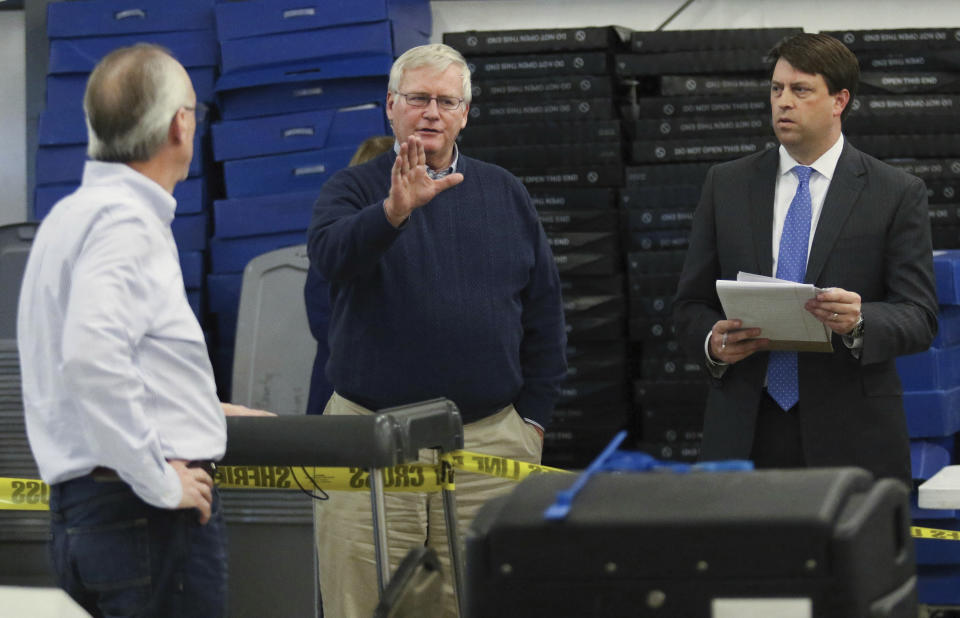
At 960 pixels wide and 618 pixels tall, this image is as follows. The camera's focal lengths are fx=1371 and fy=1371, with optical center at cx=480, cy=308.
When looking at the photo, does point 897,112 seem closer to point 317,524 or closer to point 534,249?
point 534,249

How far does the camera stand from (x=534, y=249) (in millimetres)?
3059

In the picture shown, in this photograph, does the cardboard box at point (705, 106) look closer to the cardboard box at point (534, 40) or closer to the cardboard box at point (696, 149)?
the cardboard box at point (696, 149)

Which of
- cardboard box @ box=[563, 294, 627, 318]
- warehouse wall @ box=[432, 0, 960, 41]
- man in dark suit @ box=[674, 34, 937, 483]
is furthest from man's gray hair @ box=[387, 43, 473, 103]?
warehouse wall @ box=[432, 0, 960, 41]

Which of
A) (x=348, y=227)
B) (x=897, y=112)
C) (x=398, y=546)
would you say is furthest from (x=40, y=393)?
(x=897, y=112)

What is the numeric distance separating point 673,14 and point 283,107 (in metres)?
1.50

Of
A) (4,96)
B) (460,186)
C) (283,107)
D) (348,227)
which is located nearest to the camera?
(348,227)

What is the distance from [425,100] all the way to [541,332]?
582mm

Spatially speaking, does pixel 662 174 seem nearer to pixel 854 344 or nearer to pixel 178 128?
pixel 854 344

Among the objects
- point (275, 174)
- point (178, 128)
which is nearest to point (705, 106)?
point (275, 174)

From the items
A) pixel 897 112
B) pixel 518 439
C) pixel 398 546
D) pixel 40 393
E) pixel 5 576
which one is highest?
pixel 897 112

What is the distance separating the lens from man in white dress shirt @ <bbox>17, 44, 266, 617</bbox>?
1854 millimetres

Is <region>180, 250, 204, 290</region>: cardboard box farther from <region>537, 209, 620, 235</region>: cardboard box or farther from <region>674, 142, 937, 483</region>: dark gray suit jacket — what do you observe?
<region>674, 142, 937, 483</region>: dark gray suit jacket

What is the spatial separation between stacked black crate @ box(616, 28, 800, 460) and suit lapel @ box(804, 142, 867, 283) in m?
1.79

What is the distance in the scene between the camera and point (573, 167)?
15.4ft
